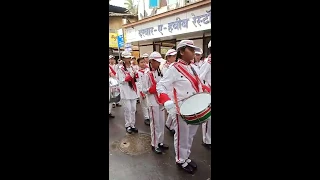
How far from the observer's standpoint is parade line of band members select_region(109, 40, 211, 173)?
10.4 feet

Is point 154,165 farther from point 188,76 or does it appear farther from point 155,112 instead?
point 188,76

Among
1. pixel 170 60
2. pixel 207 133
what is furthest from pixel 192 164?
pixel 170 60

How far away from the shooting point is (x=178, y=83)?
323cm

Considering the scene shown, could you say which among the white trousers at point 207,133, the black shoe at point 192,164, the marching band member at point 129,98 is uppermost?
the marching band member at point 129,98

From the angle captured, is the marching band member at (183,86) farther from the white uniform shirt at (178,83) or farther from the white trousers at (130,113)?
the white trousers at (130,113)

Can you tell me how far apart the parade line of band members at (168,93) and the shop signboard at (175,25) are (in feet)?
13.5

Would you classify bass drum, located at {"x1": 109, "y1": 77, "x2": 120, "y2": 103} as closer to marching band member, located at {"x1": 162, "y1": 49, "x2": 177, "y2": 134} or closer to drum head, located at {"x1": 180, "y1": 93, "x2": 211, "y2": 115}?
marching band member, located at {"x1": 162, "y1": 49, "x2": 177, "y2": 134}

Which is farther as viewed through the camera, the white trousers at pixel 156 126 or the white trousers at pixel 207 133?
the white trousers at pixel 207 133

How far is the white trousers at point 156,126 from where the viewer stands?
409 centimetres

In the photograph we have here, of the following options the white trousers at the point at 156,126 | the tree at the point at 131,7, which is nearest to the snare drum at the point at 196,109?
the white trousers at the point at 156,126

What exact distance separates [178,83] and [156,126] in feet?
4.07

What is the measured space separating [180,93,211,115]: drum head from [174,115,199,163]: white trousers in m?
0.36

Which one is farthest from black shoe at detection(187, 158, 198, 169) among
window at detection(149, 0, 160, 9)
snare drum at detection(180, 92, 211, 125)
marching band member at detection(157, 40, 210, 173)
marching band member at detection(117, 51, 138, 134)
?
window at detection(149, 0, 160, 9)
